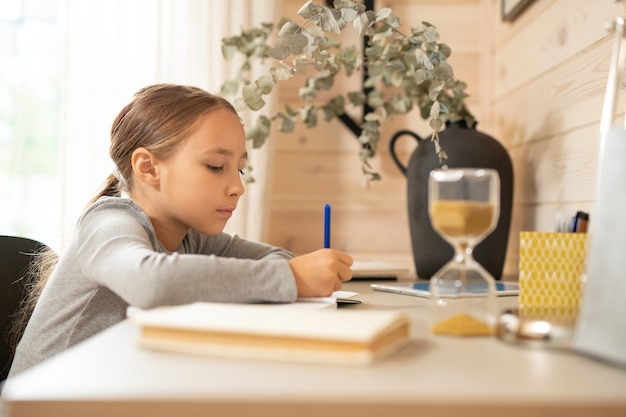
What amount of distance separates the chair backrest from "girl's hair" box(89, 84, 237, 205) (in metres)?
0.17

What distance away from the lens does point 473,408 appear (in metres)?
0.51

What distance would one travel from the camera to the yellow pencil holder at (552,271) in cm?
90

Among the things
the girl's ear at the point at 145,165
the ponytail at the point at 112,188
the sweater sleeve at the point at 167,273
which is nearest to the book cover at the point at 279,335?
the sweater sleeve at the point at 167,273

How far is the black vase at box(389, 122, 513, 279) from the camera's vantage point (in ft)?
5.20

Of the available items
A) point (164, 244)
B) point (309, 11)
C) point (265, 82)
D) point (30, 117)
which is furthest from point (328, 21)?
point (30, 117)

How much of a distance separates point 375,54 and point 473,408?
1.19 metres

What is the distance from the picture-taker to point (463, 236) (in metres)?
0.73

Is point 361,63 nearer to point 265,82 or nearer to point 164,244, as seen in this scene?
point 265,82

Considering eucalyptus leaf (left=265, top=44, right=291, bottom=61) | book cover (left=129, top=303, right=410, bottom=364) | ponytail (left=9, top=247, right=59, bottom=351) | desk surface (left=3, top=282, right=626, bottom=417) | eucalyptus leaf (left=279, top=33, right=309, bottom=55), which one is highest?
eucalyptus leaf (left=279, top=33, right=309, bottom=55)

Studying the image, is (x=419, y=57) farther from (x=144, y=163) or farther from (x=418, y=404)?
(x=418, y=404)

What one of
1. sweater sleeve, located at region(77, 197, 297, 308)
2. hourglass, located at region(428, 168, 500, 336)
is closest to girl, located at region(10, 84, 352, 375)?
sweater sleeve, located at region(77, 197, 297, 308)

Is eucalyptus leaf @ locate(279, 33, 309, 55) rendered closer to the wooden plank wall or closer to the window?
the wooden plank wall

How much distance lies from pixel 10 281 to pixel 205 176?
0.41 m

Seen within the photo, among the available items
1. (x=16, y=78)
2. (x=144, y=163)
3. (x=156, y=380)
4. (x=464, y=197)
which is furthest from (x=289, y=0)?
(x=156, y=380)
